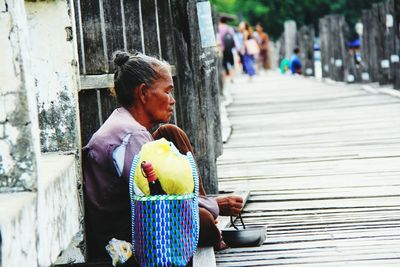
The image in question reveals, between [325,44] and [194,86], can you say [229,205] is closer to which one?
[194,86]

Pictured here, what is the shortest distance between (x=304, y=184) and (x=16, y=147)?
13.0 feet

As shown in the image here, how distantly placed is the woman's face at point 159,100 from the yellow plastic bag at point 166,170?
1.93ft

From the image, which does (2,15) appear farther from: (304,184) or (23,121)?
(304,184)

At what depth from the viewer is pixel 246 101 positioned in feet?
60.0

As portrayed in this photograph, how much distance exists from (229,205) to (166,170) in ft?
3.45

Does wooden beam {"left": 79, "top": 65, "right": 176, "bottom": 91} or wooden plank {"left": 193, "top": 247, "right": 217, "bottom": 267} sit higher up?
wooden beam {"left": 79, "top": 65, "right": 176, "bottom": 91}

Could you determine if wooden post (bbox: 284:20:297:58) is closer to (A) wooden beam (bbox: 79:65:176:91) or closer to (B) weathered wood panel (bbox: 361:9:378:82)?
(B) weathered wood panel (bbox: 361:9:378:82)

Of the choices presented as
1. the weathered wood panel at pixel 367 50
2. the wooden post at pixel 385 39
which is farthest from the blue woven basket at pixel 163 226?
the weathered wood panel at pixel 367 50

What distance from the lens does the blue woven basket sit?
4.28 meters

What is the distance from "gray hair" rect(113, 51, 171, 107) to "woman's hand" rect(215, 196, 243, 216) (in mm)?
785

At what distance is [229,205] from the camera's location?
206 inches

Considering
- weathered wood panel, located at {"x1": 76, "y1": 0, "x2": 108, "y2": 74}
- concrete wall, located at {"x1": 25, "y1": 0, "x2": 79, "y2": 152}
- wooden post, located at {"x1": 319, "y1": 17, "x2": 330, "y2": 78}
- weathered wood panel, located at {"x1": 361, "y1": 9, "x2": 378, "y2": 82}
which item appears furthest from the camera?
wooden post, located at {"x1": 319, "y1": 17, "x2": 330, "y2": 78}

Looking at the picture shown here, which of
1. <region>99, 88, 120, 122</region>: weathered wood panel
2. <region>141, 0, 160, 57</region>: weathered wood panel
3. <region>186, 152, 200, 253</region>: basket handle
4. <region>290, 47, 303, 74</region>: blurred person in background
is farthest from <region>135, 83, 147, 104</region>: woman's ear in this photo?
<region>290, 47, 303, 74</region>: blurred person in background

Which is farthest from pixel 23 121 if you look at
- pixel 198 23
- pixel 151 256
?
pixel 198 23
